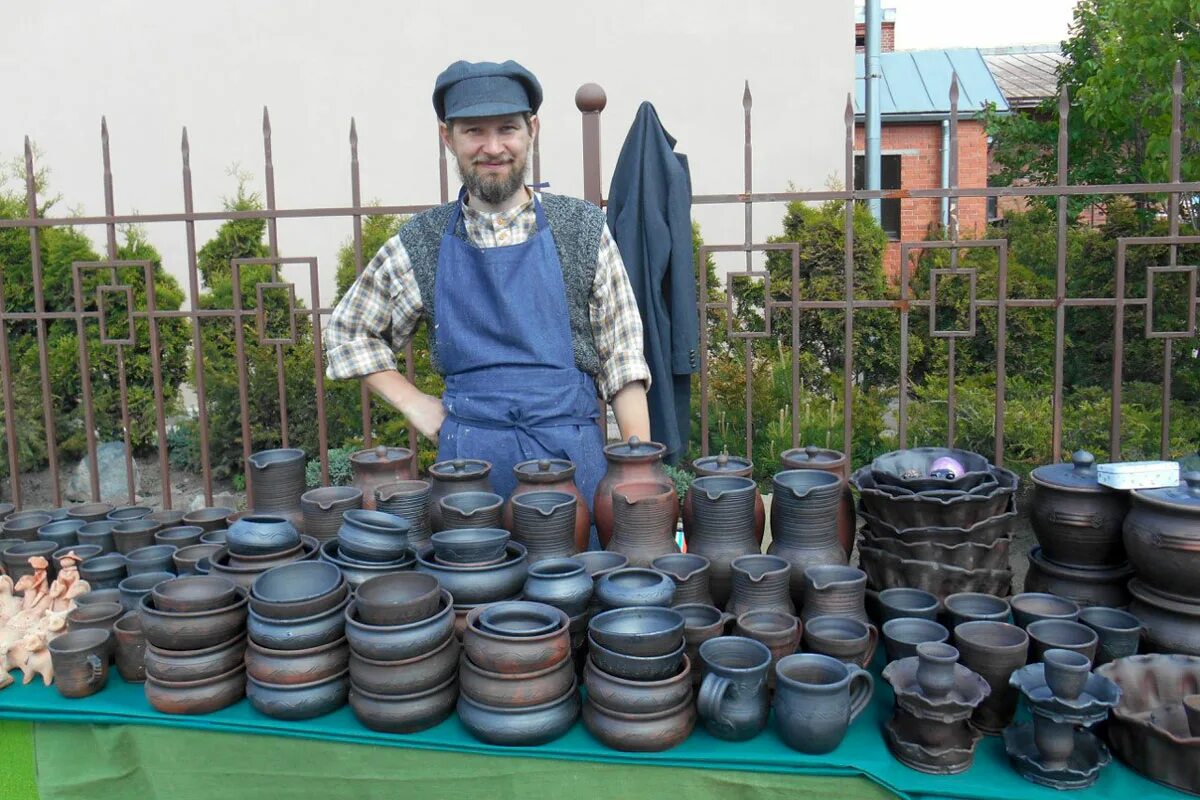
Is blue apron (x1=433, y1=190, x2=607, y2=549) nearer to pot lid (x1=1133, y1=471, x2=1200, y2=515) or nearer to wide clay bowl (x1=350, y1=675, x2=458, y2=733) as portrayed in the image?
wide clay bowl (x1=350, y1=675, x2=458, y2=733)

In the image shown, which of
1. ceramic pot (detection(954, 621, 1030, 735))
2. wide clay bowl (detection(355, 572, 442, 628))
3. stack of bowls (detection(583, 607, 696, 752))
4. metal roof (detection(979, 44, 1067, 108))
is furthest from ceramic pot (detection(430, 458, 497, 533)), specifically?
metal roof (detection(979, 44, 1067, 108))

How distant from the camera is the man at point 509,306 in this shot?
2.42 meters

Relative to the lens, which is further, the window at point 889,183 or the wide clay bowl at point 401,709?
the window at point 889,183

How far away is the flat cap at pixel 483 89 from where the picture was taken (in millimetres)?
2295

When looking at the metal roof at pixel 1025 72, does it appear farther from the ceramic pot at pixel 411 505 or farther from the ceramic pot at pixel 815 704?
the ceramic pot at pixel 815 704

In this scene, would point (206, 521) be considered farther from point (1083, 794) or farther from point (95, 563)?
point (1083, 794)

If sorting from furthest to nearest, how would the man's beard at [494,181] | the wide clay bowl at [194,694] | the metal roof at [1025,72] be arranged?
the metal roof at [1025,72] < the man's beard at [494,181] < the wide clay bowl at [194,694]

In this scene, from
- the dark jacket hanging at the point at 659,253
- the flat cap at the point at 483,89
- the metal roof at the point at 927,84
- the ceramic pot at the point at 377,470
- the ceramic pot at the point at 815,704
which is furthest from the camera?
the metal roof at the point at 927,84

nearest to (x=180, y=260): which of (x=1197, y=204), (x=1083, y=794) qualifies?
(x=1197, y=204)

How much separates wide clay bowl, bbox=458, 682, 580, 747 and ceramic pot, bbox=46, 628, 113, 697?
71 cm

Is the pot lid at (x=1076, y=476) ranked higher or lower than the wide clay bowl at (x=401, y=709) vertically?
higher

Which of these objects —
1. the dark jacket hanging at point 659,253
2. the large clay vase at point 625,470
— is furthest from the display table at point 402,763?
the dark jacket hanging at point 659,253

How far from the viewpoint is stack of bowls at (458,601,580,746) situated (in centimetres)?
148

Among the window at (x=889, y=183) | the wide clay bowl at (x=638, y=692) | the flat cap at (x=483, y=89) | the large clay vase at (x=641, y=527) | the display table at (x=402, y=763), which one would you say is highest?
the window at (x=889, y=183)
